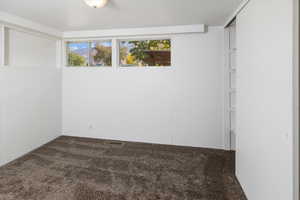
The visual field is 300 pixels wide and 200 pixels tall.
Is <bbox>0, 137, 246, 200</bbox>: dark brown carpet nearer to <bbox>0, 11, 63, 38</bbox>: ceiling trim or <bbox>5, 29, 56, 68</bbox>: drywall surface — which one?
<bbox>5, 29, 56, 68</bbox>: drywall surface

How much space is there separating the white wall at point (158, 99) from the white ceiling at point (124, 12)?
0.58 m

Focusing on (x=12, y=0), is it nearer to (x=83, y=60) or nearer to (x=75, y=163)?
(x=83, y=60)

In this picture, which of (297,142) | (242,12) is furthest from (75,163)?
(242,12)

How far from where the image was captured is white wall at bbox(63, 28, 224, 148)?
3594 millimetres

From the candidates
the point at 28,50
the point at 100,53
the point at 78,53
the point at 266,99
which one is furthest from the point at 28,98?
the point at 266,99

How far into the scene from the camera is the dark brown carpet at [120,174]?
7.14 feet

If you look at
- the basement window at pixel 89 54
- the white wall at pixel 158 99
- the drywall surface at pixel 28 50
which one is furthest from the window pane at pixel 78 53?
the drywall surface at pixel 28 50

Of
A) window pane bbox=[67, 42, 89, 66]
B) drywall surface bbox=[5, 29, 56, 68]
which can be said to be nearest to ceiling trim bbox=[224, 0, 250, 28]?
window pane bbox=[67, 42, 89, 66]

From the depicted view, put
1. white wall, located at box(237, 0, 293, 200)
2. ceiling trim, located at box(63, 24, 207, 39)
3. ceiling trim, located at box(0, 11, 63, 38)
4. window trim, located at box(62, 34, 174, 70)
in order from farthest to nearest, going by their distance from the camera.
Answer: window trim, located at box(62, 34, 174, 70) < ceiling trim, located at box(63, 24, 207, 39) < ceiling trim, located at box(0, 11, 63, 38) < white wall, located at box(237, 0, 293, 200)

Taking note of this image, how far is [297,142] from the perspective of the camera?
120cm

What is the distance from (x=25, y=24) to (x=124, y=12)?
178 cm

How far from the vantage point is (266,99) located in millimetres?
1607

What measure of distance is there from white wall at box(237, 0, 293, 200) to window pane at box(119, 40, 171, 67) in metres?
1.69

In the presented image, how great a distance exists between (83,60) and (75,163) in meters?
2.39
